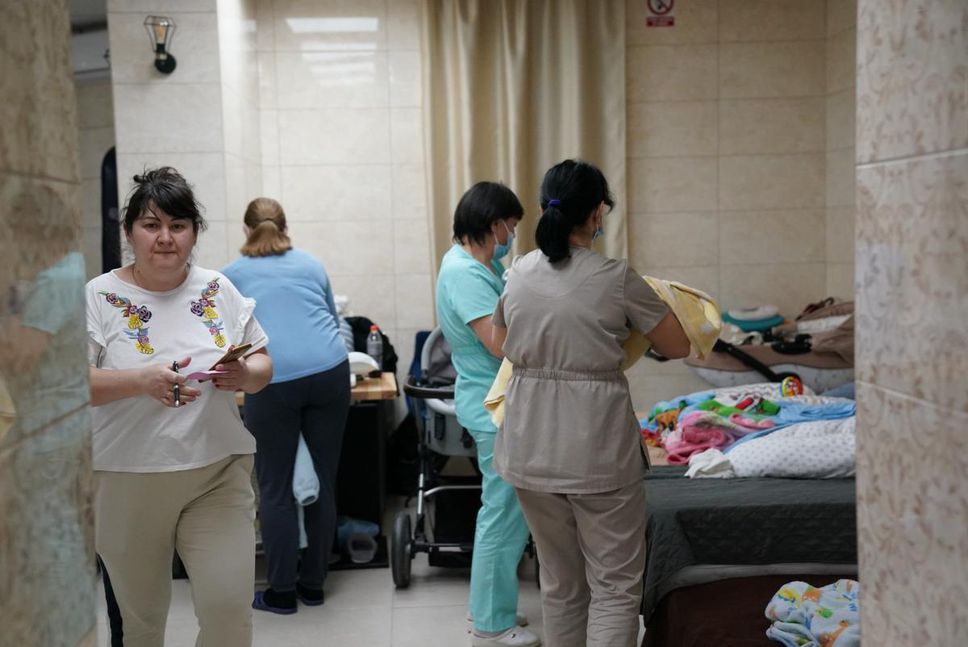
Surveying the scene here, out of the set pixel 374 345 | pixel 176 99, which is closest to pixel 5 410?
pixel 176 99

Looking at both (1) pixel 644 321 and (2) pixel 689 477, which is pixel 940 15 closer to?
(1) pixel 644 321

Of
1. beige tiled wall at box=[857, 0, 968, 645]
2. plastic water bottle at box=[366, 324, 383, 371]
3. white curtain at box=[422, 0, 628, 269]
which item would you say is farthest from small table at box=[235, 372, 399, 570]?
beige tiled wall at box=[857, 0, 968, 645]

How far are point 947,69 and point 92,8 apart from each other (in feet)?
16.2

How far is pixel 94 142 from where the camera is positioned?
5645 millimetres

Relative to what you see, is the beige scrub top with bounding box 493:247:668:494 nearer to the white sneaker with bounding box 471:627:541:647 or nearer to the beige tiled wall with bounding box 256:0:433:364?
the white sneaker with bounding box 471:627:541:647

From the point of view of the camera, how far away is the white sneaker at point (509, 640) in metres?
3.11

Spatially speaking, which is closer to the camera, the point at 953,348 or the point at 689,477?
the point at 953,348

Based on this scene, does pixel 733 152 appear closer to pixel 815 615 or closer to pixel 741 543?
pixel 741 543

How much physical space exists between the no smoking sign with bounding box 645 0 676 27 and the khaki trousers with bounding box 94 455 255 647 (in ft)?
11.9

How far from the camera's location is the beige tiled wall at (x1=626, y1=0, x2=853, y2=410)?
5.10 metres

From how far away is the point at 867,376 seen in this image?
50.1 inches

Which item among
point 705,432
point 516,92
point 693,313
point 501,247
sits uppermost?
point 516,92

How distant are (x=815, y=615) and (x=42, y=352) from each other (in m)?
1.84

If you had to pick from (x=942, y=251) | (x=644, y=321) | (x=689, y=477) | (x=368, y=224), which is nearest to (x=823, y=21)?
(x=368, y=224)
